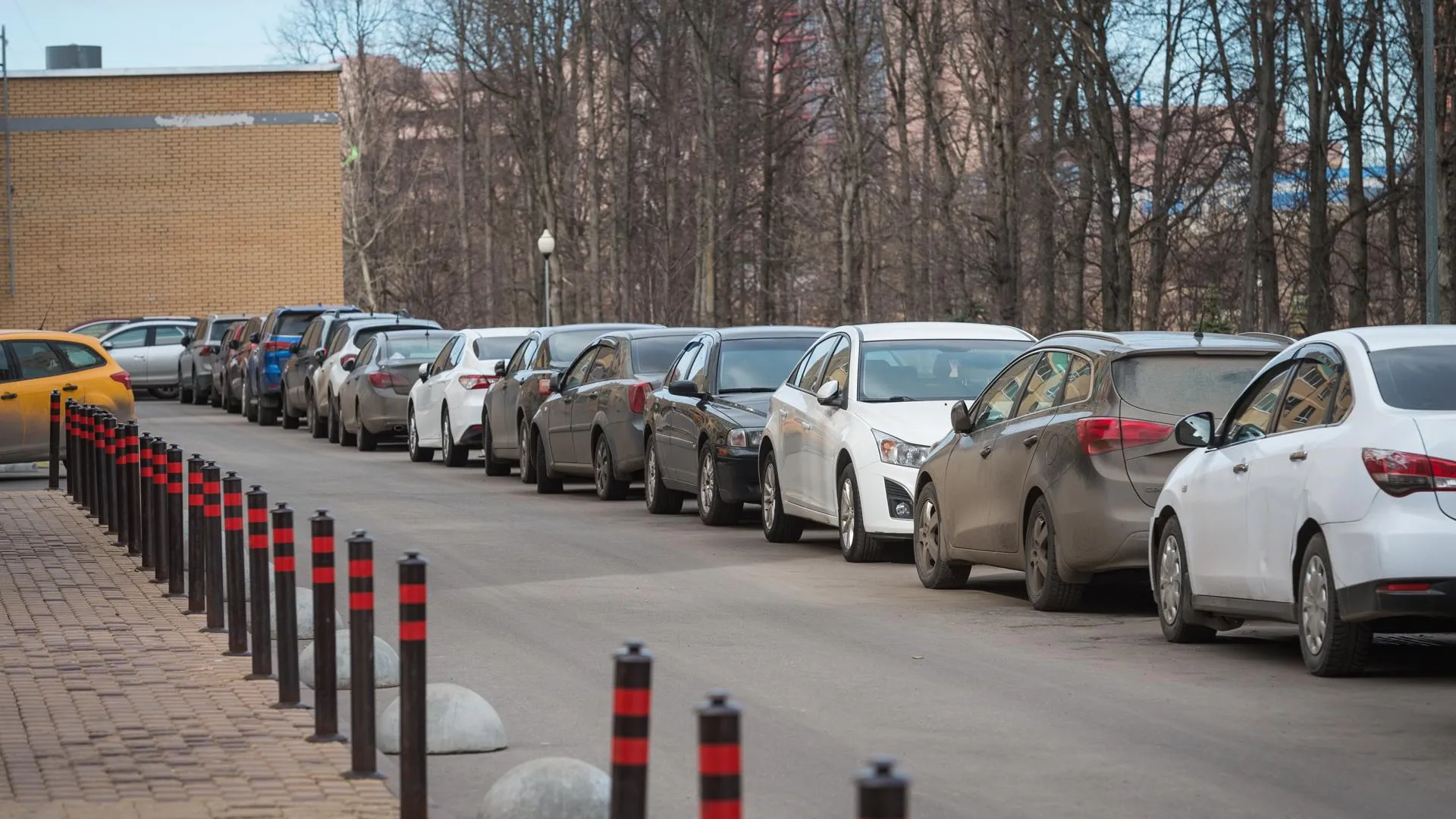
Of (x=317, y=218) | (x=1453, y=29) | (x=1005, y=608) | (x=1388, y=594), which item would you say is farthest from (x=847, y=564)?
(x=317, y=218)

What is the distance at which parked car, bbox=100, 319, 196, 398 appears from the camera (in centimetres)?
4597

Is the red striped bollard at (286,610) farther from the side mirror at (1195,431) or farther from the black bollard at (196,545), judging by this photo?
the side mirror at (1195,431)

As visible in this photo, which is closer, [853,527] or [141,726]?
[141,726]

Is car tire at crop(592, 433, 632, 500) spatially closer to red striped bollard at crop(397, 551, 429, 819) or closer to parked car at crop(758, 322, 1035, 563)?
parked car at crop(758, 322, 1035, 563)

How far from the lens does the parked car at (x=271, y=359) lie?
36.2m

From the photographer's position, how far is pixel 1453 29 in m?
34.2

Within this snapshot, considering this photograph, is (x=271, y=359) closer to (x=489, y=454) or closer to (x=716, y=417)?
(x=489, y=454)

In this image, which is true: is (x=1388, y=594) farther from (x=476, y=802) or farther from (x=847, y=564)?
(x=847, y=564)

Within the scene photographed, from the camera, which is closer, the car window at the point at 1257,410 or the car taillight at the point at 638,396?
the car window at the point at 1257,410

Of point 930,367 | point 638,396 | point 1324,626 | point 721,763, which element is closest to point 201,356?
point 638,396

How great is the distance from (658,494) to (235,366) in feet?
72.8

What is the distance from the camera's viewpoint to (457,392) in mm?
25500

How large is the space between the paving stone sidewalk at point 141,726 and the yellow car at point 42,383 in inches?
405

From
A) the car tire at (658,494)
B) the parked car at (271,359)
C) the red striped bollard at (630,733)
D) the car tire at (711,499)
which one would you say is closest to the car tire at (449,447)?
the car tire at (658,494)
